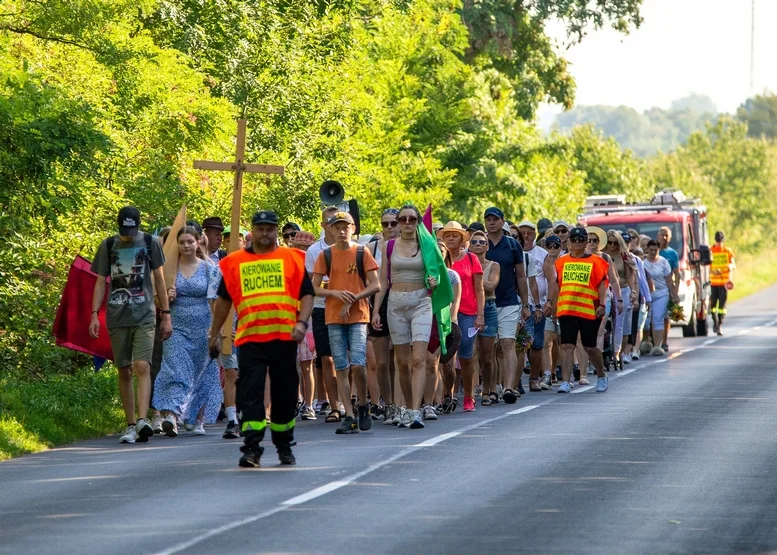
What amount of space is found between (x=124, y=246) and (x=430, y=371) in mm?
3005

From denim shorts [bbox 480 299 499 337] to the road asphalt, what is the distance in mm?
1385

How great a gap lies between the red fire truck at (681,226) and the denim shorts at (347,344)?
1557cm

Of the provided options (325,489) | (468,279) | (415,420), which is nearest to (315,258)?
(415,420)

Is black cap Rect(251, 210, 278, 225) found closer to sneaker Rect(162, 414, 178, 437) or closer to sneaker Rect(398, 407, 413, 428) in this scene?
sneaker Rect(162, 414, 178, 437)

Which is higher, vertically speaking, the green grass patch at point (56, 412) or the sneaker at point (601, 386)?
the green grass patch at point (56, 412)

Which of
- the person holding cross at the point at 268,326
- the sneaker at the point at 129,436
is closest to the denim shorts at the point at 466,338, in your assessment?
the sneaker at the point at 129,436

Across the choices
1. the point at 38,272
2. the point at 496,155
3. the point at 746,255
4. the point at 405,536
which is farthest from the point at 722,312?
the point at 746,255

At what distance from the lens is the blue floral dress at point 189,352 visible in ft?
Result: 49.1

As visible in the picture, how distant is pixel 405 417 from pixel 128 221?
2.97m

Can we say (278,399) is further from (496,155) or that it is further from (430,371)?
(496,155)

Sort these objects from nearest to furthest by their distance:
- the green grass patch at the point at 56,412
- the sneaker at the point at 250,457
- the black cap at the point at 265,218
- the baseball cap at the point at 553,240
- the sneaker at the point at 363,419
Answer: the sneaker at the point at 250,457
the black cap at the point at 265,218
the green grass patch at the point at 56,412
the sneaker at the point at 363,419
the baseball cap at the point at 553,240

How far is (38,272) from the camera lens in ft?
65.4

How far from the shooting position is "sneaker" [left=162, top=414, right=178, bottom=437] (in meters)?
14.8

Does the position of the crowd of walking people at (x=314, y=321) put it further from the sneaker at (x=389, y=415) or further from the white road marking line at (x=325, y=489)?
the white road marking line at (x=325, y=489)
